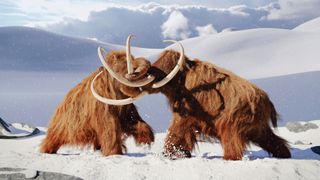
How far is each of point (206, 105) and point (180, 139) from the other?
1.01ft

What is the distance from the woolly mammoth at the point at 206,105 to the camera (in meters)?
3.54

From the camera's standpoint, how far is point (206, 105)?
11.8 ft

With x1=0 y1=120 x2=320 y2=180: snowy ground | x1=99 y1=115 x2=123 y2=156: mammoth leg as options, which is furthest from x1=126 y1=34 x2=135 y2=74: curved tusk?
x1=0 y1=120 x2=320 y2=180: snowy ground

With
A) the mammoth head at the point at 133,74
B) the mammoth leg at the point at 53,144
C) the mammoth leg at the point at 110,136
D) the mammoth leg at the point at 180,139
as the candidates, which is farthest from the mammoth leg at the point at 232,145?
the mammoth leg at the point at 53,144

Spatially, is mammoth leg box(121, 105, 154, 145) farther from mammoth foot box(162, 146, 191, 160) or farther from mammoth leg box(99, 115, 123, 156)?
mammoth foot box(162, 146, 191, 160)

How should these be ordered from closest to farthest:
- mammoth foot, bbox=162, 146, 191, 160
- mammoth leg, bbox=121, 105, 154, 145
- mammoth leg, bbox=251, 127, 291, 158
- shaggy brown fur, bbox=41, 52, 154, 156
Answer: mammoth foot, bbox=162, 146, 191, 160
shaggy brown fur, bbox=41, 52, 154, 156
mammoth leg, bbox=251, 127, 291, 158
mammoth leg, bbox=121, 105, 154, 145

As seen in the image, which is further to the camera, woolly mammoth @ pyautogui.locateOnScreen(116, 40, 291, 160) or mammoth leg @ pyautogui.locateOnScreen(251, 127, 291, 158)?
mammoth leg @ pyautogui.locateOnScreen(251, 127, 291, 158)

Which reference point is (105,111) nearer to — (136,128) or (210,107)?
(136,128)

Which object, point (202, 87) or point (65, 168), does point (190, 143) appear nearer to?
point (202, 87)

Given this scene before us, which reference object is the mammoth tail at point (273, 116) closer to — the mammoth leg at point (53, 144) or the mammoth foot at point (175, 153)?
the mammoth foot at point (175, 153)

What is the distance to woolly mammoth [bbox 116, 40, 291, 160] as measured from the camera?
11.6 ft

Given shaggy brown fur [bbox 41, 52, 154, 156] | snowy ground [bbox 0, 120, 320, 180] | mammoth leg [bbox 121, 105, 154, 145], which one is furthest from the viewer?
mammoth leg [bbox 121, 105, 154, 145]

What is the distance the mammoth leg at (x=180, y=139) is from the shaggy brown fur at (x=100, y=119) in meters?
0.36

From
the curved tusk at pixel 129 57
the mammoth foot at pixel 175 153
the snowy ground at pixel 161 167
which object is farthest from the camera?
the mammoth foot at pixel 175 153
